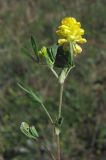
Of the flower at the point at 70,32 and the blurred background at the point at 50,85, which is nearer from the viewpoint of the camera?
the flower at the point at 70,32

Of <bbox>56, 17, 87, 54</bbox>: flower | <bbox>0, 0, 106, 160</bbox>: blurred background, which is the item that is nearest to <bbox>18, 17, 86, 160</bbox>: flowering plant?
<bbox>56, 17, 87, 54</bbox>: flower

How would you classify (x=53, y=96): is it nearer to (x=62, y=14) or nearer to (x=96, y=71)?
(x=96, y=71)

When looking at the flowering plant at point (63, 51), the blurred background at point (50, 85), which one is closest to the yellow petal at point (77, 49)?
the flowering plant at point (63, 51)

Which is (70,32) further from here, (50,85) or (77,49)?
(50,85)

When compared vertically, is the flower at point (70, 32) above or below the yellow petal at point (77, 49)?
above

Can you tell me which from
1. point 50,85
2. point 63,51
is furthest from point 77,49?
point 50,85

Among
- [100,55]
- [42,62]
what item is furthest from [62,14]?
[42,62]

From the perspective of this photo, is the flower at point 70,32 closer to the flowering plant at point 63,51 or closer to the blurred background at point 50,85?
the flowering plant at point 63,51

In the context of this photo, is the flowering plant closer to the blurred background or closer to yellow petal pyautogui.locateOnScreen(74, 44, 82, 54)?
yellow petal pyautogui.locateOnScreen(74, 44, 82, 54)
